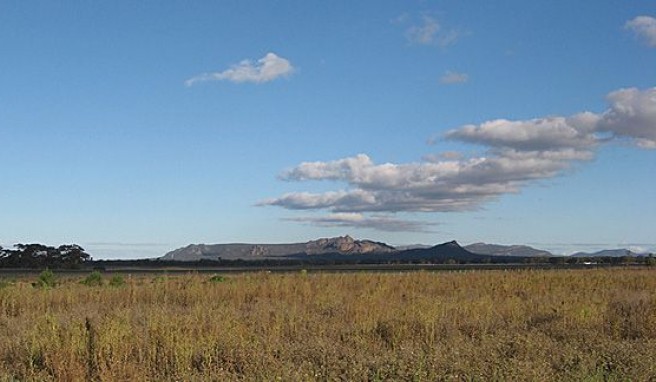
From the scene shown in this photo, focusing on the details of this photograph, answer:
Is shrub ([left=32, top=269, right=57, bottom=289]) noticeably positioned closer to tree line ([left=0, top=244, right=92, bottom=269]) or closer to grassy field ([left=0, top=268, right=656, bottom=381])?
grassy field ([left=0, top=268, right=656, bottom=381])

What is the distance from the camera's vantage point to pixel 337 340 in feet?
42.1

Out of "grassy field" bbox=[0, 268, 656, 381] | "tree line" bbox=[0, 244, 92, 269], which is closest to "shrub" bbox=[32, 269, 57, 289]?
"grassy field" bbox=[0, 268, 656, 381]

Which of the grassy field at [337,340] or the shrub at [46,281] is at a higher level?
the shrub at [46,281]

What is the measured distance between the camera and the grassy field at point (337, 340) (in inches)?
388

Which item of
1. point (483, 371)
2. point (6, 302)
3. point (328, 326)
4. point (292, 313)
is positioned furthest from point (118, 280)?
point (483, 371)

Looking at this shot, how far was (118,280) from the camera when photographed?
91.8 feet

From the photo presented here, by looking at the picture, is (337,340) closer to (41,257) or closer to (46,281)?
(46,281)

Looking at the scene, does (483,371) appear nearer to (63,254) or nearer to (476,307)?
(476,307)

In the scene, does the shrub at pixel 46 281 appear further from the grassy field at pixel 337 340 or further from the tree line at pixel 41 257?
the tree line at pixel 41 257

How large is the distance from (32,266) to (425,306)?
83.3 meters

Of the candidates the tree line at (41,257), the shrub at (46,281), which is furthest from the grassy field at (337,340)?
the tree line at (41,257)

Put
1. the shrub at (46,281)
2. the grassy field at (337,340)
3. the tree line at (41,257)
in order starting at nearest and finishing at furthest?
1. the grassy field at (337,340)
2. the shrub at (46,281)
3. the tree line at (41,257)

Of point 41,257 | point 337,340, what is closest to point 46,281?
point 337,340

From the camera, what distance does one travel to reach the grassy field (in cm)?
986
